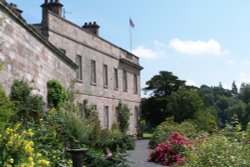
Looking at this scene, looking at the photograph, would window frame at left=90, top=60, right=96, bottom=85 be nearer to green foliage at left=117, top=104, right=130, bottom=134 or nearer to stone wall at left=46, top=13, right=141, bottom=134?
stone wall at left=46, top=13, right=141, bottom=134

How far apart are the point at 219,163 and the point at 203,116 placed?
106ft

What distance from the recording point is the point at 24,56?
13094 millimetres

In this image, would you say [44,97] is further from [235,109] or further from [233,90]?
[233,90]

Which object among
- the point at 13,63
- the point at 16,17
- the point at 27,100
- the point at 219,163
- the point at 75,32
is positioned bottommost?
the point at 219,163

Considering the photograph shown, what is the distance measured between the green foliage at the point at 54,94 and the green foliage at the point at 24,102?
2544mm

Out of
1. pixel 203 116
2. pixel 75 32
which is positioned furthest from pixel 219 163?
pixel 203 116

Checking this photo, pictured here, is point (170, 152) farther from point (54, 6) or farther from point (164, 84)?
point (164, 84)

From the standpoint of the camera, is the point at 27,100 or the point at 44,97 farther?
the point at 44,97

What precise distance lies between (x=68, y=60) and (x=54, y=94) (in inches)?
151

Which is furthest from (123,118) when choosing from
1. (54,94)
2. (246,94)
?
(246,94)

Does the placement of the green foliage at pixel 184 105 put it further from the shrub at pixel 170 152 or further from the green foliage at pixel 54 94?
the shrub at pixel 170 152

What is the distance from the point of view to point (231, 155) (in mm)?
8578

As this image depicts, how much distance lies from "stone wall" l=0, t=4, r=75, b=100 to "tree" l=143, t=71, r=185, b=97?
34.6 meters

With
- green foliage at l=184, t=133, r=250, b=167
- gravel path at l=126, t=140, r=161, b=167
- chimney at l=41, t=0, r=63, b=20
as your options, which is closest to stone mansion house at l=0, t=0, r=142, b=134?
chimney at l=41, t=0, r=63, b=20
